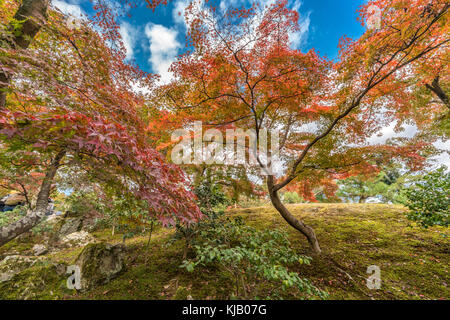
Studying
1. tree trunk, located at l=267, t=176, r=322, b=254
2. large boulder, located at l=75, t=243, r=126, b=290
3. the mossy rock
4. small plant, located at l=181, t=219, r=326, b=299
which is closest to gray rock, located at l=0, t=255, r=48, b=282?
the mossy rock

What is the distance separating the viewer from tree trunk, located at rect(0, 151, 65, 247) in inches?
79.7

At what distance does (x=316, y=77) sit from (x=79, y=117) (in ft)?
12.0

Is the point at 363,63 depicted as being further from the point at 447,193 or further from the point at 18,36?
the point at 18,36

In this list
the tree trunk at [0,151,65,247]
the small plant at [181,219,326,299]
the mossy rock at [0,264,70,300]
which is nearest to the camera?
the small plant at [181,219,326,299]

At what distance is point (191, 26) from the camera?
2.80 meters

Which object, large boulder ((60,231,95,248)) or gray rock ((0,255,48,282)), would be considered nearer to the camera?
gray rock ((0,255,48,282))

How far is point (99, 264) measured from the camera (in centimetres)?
280

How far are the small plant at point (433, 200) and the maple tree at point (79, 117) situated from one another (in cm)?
363

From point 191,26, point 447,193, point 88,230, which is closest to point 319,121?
point 447,193

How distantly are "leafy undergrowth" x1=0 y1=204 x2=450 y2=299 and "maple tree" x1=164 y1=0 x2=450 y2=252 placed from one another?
64 cm

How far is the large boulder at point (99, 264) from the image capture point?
2.65 metres

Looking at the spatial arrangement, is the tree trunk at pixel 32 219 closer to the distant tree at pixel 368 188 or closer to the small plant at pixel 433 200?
the small plant at pixel 433 200

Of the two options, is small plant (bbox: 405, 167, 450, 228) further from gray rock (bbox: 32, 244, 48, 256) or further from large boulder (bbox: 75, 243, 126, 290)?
gray rock (bbox: 32, 244, 48, 256)

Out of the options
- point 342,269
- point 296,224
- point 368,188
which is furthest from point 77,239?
point 368,188
